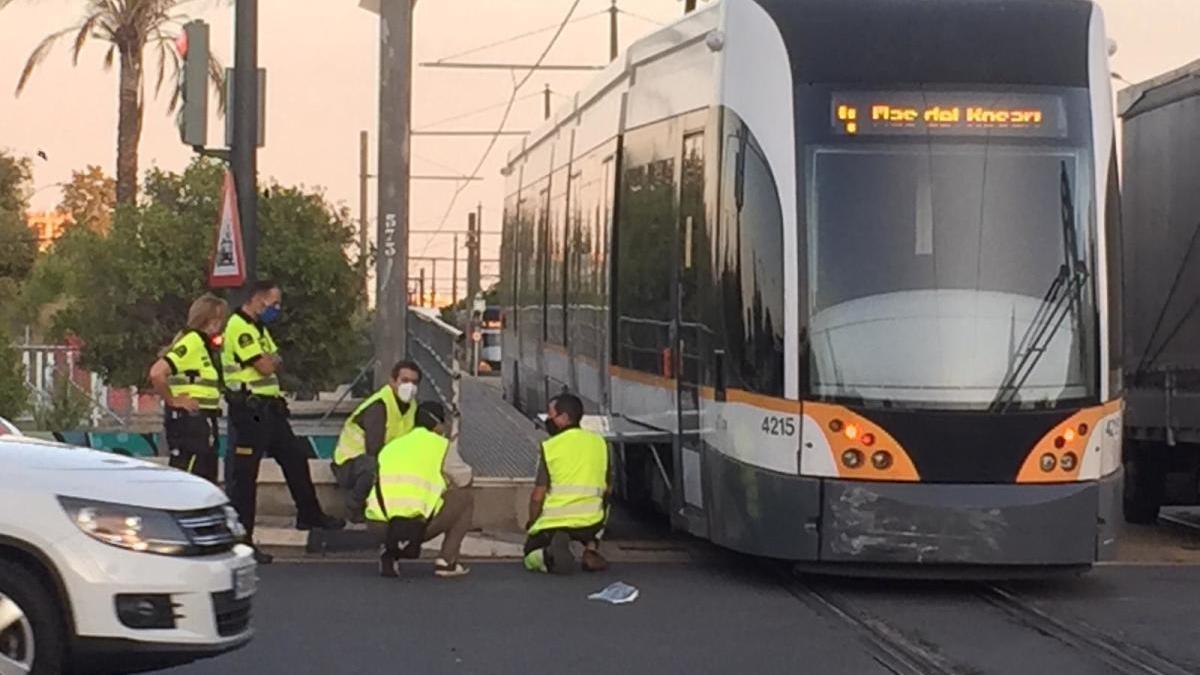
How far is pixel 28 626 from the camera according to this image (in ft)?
24.9

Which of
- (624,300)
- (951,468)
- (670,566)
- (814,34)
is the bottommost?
(670,566)

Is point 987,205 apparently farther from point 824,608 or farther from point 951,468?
point 824,608

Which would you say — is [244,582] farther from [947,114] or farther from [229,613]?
[947,114]

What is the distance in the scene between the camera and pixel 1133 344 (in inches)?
640

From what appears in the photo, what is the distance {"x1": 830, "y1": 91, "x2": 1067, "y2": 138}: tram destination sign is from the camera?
38.5ft

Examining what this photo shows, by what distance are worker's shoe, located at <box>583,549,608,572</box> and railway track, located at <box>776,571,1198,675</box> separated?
1.33 meters

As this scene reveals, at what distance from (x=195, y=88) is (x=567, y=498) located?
395 centimetres

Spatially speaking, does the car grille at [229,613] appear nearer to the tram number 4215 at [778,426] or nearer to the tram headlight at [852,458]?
the tram number 4215 at [778,426]

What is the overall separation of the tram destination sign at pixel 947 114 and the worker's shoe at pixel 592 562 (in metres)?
3.26

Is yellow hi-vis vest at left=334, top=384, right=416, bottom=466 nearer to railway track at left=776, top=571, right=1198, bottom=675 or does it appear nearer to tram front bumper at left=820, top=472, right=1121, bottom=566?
railway track at left=776, top=571, right=1198, bottom=675

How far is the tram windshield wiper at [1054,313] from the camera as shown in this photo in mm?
11531

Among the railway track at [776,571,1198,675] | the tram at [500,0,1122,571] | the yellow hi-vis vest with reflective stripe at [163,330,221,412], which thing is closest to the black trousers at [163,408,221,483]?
the yellow hi-vis vest with reflective stripe at [163,330,221,412]

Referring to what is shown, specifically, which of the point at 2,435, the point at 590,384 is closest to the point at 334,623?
the point at 2,435

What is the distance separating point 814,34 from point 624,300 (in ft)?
11.5
